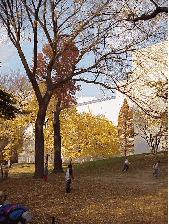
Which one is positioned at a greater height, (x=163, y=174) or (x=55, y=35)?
(x=55, y=35)

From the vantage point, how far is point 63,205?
11188mm

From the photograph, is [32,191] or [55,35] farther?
[55,35]

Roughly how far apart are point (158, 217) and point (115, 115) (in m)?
39.0

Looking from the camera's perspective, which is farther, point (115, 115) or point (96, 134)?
point (115, 115)

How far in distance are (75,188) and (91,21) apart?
332 inches

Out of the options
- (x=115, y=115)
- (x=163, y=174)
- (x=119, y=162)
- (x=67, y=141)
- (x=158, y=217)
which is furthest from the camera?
(x=115, y=115)

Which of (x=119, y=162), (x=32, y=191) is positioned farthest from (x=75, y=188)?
(x=119, y=162)

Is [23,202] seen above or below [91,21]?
below

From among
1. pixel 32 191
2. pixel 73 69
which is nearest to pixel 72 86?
pixel 73 69

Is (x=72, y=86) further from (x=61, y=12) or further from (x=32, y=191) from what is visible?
(x=32, y=191)

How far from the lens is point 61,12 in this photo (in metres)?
16.0

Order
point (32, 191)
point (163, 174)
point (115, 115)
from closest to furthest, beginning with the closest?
1. point (32, 191)
2. point (163, 174)
3. point (115, 115)

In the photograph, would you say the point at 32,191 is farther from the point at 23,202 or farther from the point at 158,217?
the point at 158,217

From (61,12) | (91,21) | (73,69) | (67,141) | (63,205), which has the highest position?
(61,12)
